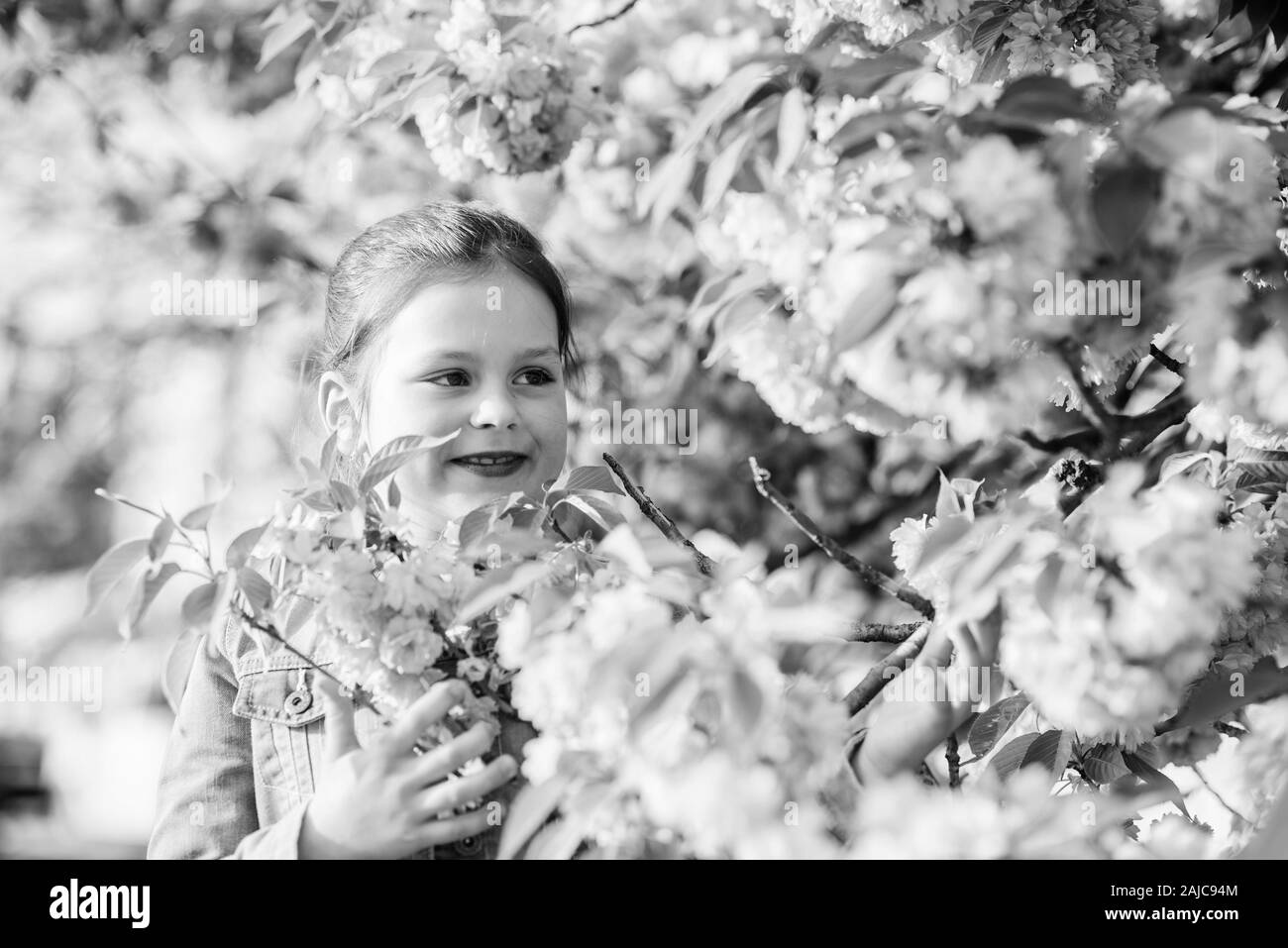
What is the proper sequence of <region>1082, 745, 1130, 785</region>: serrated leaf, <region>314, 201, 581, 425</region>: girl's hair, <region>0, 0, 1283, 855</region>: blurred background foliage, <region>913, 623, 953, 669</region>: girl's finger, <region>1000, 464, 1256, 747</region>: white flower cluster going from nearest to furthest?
<region>1000, 464, 1256, 747</region>: white flower cluster
<region>913, 623, 953, 669</region>: girl's finger
<region>1082, 745, 1130, 785</region>: serrated leaf
<region>314, 201, 581, 425</region>: girl's hair
<region>0, 0, 1283, 855</region>: blurred background foliage

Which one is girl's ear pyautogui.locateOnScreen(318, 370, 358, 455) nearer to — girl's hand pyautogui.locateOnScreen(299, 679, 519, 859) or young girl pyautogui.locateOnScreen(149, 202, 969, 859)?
young girl pyautogui.locateOnScreen(149, 202, 969, 859)

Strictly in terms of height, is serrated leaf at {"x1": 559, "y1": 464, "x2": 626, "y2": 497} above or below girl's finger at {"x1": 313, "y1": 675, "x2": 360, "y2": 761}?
above

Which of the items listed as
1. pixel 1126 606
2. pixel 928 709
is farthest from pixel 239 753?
pixel 1126 606

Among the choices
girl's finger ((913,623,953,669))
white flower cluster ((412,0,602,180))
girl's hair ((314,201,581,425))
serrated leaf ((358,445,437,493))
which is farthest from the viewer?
girl's hair ((314,201,581,425))

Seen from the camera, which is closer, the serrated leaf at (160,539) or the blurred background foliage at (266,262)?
the serrated leaf at (160,539)

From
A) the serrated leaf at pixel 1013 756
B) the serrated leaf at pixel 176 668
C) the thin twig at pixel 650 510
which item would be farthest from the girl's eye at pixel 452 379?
the serrated leaf at pixel 1013 756

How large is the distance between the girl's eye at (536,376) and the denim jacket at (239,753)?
1.72 ft

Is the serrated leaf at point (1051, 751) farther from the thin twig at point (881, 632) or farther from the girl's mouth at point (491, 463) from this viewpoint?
the girl's mouth at point (491, 463)

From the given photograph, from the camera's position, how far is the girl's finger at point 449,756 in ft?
3.94

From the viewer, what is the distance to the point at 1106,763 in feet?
4.98

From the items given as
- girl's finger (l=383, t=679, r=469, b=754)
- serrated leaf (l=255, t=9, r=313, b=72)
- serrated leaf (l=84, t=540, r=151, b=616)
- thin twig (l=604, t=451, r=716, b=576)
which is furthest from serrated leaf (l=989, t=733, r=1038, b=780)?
serrated leaf (l=255, t=9, r=313, b=72)

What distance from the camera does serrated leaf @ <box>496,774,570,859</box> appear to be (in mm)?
1048

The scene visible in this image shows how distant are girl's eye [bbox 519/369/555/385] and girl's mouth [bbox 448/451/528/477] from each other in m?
0.13
